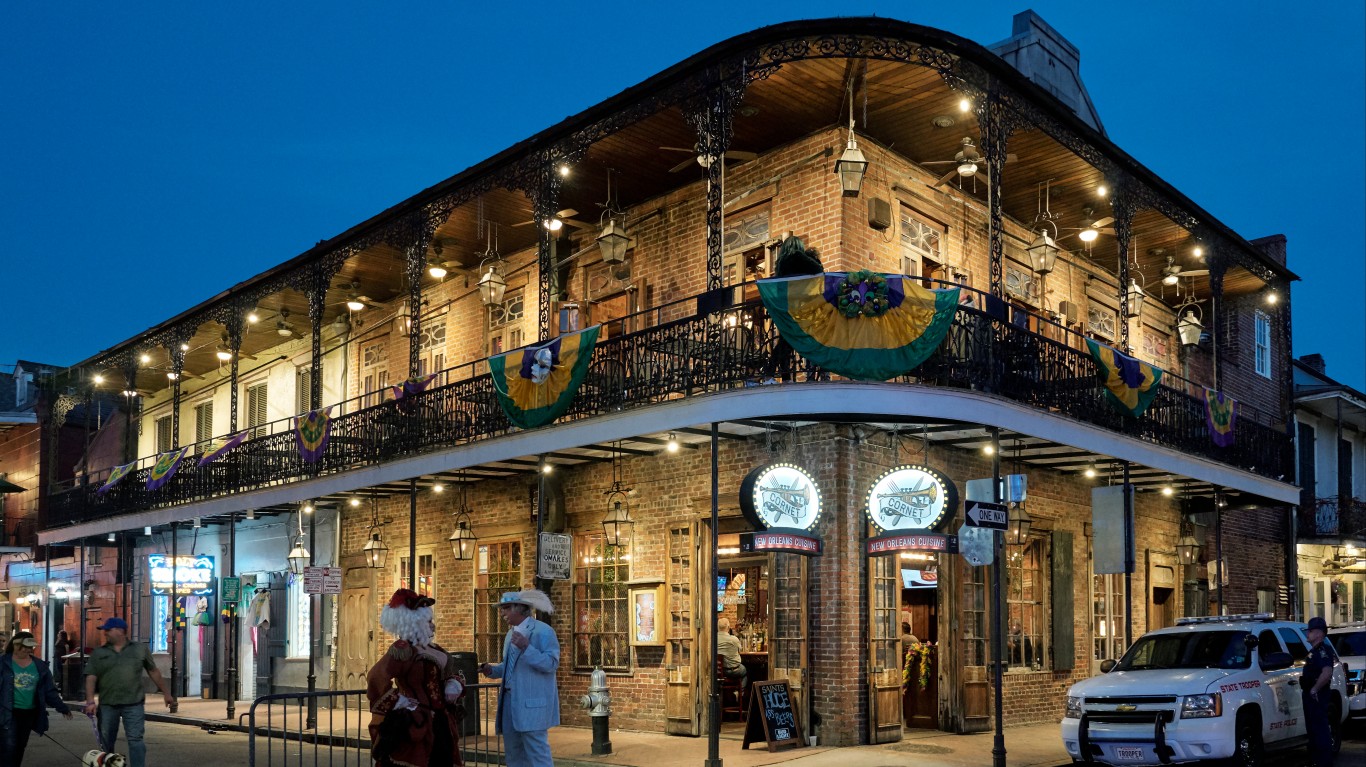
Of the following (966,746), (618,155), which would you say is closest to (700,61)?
(618,155)

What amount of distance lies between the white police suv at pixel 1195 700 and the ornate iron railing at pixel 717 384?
336cm

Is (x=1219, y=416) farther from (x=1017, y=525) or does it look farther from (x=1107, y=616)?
(x=1017, y=525)

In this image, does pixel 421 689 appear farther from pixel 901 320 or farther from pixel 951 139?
pixel 951 139

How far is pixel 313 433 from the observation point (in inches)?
816

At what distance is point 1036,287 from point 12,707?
597 inches

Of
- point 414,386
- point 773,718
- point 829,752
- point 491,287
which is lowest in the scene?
point 829,752

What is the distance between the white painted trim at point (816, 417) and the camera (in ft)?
44.5

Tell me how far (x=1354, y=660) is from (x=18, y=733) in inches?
620

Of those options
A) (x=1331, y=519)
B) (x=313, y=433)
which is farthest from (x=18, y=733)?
(x=1331, y=519)

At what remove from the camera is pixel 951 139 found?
17000 mm

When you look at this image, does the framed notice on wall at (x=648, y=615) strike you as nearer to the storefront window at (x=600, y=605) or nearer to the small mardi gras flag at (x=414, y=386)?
the storefront window at (x=600, y=605)

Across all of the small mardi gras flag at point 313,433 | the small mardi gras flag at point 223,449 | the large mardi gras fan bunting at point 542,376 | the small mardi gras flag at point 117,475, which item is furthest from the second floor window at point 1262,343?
the small mardi gras flag at point 117,475

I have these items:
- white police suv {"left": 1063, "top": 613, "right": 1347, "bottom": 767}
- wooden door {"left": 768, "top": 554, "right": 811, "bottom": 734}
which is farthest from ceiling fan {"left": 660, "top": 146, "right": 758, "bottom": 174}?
white police suv {"left": 1063, "top": 613, "right": 1347, "bottom": 767}

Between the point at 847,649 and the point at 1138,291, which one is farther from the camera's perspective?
the point at 1138,291
